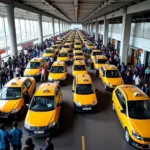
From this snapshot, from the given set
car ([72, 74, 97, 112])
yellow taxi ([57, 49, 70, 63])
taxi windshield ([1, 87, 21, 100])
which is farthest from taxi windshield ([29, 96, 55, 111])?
yellow taxi ([57, 49, 70, 63])

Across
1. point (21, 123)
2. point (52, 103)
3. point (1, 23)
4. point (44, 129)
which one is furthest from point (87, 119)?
point (1, 23)

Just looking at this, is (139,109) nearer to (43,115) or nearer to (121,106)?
(121,106)

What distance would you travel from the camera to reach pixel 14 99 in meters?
10.6

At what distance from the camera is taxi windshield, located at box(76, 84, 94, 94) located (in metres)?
11.6

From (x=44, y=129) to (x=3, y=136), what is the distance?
2.25 m

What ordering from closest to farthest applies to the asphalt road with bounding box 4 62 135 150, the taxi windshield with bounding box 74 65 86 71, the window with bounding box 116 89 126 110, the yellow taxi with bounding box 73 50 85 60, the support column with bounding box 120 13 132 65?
the asphalt road with bounding box 4 62 135 150, the window with bounding box 116 89 126 110, the taxi windshield with bounding box 74 65 86 71, the support column with bounding box 120 13 132 65, the yellow taxi with bounding box 73 50 85 60

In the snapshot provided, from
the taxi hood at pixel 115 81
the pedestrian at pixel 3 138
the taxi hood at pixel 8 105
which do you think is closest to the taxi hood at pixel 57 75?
the taxi hood at pixel 115 81

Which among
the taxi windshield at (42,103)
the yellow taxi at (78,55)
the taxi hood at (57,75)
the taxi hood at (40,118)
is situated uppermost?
the yellow taxi at (78,55)

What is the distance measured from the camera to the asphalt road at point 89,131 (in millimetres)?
8095

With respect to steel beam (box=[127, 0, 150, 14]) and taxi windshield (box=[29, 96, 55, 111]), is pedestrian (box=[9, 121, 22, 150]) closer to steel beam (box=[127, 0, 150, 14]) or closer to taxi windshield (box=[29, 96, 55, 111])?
taxi windshield (box=[29, 96, 55, 111])

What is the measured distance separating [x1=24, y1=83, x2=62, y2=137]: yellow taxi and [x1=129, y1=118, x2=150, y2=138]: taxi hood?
3.43m

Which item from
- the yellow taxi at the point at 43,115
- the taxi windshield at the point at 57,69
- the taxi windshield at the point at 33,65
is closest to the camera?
the yellow taxi at the point at 43,115

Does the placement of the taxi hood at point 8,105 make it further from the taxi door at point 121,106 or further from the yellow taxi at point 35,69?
the yellow taxi at point 35,69

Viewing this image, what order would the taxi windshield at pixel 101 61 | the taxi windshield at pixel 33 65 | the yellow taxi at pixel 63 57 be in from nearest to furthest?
the taxi windshield at pixel 33 65 → the taxi windshield at pixel 101 61 → the yellow taxi at pixel 63 57
